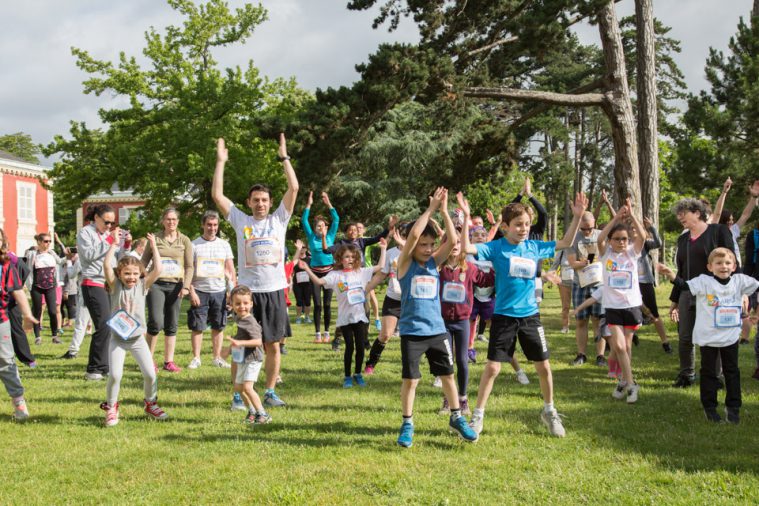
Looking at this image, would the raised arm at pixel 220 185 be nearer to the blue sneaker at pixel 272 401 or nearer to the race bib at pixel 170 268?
the blue sneaker at pixel 272 401

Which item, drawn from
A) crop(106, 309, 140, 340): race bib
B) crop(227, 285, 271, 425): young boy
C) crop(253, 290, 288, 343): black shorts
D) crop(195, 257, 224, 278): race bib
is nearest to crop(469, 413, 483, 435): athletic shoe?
crop(227, 285, 271, 425): young boy

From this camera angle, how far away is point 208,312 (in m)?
8.88

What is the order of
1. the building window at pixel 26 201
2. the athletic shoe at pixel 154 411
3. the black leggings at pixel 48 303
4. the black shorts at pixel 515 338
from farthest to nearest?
1. the building window at pixel 26 201
2. the black leggings at pixel 48 303
3. the athletic shoe at pixel 154 411
4. the black shorts at pixel 515 338

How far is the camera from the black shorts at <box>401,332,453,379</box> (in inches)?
209

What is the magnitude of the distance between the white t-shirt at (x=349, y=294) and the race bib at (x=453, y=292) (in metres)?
1.78

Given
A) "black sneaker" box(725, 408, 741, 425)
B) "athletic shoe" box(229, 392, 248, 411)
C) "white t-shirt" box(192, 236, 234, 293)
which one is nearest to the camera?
"black sneaker" box(725, 408, 741, 425)

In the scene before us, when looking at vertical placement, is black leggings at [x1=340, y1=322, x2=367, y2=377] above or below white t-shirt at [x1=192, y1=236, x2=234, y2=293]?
below

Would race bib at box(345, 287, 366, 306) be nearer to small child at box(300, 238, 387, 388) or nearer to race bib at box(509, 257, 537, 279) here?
small child at box(300, 238, 387, 388)

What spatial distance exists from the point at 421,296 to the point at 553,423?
1.56 metres

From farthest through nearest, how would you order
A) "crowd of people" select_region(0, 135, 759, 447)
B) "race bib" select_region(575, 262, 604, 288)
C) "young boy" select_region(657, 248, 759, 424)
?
"race bib" select_region(575, 262, 604, 288) → "young boy" select_region(657, 248, 759, 424) → "crowd of people" select_region(0, 135, 759, 447)

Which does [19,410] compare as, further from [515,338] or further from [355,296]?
[515,338]

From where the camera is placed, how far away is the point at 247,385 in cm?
591

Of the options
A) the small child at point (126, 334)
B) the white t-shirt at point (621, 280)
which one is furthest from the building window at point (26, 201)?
the white t-shirt at point (621, 280)

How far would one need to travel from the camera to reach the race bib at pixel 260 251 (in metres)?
6.25
